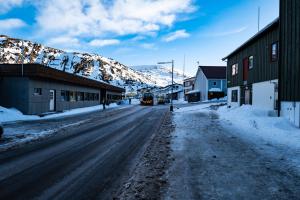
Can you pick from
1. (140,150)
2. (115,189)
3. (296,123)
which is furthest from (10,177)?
(296,123)

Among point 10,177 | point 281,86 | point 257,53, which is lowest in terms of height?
point 10,177

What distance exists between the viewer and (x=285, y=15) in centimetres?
1605

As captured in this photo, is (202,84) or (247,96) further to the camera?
(202,84)

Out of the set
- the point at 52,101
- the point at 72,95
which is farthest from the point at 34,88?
the point at 72,95

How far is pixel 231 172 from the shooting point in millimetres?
6496

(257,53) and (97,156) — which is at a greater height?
(257,53)

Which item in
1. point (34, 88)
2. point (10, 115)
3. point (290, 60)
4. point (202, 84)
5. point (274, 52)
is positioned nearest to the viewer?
point (290, 60)

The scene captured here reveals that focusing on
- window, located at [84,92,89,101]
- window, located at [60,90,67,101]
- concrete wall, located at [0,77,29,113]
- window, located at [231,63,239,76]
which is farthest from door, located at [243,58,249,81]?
window, located at [84,92,89,101]

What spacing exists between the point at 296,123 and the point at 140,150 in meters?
9.63

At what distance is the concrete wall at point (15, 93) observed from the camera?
24406mm

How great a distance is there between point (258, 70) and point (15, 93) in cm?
2225

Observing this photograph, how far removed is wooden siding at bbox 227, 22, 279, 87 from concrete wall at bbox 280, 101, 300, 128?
9.11 feet

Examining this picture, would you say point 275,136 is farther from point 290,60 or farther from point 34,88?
point 34,88

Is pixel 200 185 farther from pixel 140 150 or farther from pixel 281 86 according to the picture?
pixel 281 86
